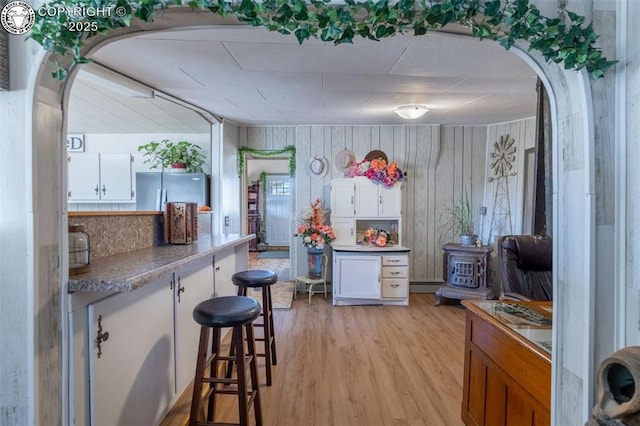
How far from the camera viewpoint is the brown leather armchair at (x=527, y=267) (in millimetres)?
2730

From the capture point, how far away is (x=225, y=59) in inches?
92.0

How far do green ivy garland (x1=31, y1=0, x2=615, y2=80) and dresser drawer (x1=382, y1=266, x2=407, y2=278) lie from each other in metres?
3.38

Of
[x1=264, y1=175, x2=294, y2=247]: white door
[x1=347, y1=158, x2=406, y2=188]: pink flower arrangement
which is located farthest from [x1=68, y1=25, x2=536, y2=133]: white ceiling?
[x1=264, y1=175, x2=294, y2=247]: white door

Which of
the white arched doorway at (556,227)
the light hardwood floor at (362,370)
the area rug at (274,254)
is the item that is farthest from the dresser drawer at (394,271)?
the area rug at (274,254)

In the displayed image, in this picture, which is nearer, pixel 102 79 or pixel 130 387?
pixel 130 387

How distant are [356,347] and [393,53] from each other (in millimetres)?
2469

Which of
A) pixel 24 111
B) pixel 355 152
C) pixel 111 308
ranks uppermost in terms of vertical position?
pixel 355 152

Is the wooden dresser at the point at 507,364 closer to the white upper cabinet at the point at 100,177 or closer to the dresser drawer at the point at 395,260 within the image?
the dresser drawer at the point at 395,260

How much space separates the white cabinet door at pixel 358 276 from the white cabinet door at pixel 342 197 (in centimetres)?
60

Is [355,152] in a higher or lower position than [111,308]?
higher

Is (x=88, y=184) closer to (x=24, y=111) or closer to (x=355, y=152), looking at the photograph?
(x=355, y=152)

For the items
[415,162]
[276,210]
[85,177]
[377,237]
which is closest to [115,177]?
[85,177]

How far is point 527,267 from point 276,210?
7115 millimetres

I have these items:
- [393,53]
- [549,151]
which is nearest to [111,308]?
[549,151]
